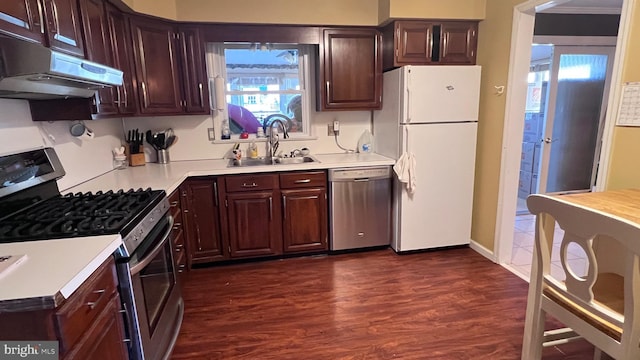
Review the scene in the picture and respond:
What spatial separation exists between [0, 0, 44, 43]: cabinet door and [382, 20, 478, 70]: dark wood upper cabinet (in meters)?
2.41

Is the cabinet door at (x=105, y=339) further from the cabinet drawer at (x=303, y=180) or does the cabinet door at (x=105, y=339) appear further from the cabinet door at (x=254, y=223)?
the cabinet drawer at (x=303, y=180)

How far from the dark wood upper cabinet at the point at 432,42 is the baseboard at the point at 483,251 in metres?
1.66

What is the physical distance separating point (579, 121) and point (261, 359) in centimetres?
483

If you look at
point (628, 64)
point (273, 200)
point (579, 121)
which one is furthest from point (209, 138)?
point (579, 121)

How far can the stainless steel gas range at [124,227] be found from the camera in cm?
141

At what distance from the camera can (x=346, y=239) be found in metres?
3.18

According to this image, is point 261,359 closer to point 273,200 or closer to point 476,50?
point 273,200

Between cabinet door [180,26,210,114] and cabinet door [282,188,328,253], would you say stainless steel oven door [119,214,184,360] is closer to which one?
cabinet door [282,188,328,253]

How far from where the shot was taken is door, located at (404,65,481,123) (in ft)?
9.34

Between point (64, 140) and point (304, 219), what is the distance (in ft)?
6.09

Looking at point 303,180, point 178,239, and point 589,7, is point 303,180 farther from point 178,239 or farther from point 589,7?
point 589,7

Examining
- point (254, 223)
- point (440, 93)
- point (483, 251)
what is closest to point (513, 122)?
point (440, 93)

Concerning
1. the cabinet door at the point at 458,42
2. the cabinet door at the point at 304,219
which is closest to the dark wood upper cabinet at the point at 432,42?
the cabinet door at the point at 458,42

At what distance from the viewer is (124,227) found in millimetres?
1425
